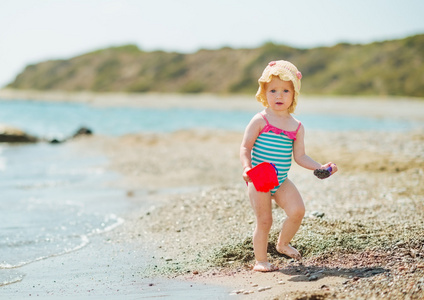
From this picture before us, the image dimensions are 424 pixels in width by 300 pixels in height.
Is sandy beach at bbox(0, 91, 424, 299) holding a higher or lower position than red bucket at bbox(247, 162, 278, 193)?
lower

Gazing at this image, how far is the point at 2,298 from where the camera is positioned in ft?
12.6

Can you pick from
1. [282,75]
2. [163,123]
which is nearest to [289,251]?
[282,75]

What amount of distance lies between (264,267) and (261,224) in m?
0.36

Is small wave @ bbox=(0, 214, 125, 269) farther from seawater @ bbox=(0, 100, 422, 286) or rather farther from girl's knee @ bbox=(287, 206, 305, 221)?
girl's knee @ bbox=(287, 206, 305, 221)

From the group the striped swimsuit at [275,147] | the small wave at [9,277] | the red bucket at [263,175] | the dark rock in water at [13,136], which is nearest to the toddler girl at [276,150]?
the striped swimsuit at [275,147]

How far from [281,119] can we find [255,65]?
231 feet

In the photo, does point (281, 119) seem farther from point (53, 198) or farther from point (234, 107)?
point (234, 107)

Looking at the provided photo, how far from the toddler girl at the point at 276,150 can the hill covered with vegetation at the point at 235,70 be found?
4339cm

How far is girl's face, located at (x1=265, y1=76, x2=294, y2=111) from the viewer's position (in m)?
4.16

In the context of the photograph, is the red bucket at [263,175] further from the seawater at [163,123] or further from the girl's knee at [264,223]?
the seawater at [163,123]

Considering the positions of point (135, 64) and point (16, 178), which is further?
point (135, 64)

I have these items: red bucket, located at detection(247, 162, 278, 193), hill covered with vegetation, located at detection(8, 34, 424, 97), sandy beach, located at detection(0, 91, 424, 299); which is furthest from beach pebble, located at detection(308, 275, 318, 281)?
hill covered with vegetation, located at detection(8, 34, 424, 97)

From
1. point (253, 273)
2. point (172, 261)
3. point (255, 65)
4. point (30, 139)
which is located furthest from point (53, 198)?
point (255, 65)

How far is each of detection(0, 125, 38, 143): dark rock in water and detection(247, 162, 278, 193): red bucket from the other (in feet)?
54.7
